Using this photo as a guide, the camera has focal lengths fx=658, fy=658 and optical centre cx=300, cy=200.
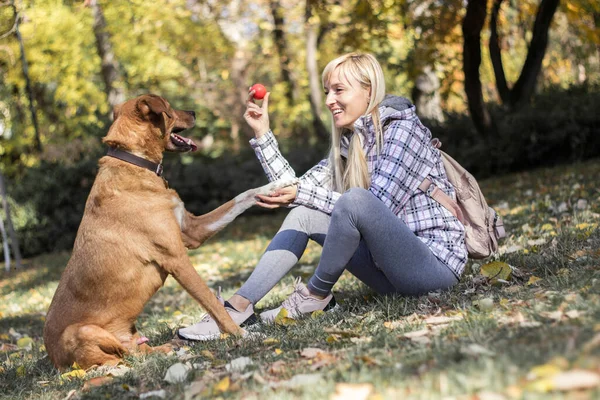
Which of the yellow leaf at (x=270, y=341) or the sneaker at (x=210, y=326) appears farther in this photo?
the sneaker at (x=210, y=326)

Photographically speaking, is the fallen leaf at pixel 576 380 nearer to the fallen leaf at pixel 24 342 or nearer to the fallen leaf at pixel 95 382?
the fallen leaf at pixel 95 382

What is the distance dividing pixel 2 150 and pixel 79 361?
660 inches

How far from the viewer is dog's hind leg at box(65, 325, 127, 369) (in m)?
3.98

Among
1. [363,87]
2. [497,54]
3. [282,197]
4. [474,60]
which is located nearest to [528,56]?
[497,54]

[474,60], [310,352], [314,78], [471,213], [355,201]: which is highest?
[314,78]

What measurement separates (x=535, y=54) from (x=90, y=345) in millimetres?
9976

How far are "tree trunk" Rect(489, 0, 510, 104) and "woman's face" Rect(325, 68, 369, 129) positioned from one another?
731 centimetres

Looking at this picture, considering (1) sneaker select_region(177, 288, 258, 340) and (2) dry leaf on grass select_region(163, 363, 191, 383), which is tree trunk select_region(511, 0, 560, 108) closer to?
(1) sneaker select_region(177, 288, 258, 340)

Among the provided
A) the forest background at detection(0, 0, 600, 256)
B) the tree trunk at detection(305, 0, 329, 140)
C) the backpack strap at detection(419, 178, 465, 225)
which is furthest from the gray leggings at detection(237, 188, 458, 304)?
the tree trunk at detection(305, 0, 329, 140)

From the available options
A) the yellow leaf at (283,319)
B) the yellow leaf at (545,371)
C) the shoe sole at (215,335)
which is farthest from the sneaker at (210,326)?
the yellow leaf at (545,371)

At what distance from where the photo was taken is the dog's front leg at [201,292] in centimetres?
408

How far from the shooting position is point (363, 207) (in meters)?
3.74

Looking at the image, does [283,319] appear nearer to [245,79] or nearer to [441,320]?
[441,320]

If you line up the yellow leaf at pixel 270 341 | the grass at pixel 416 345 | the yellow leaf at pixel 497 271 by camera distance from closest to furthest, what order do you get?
the grass at pixel 416 345 < the yellow leaf at pixel 270 341 < the yellow leaf at pixel 497 271
